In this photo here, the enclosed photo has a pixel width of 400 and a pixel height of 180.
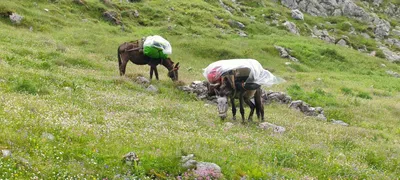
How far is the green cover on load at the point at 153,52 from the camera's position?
72.1ft

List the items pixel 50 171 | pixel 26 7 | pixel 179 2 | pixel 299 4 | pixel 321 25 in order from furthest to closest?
pixel 299 4, pixel 321 25, pixel 179 2, pixel 26 7, pixel 50 171

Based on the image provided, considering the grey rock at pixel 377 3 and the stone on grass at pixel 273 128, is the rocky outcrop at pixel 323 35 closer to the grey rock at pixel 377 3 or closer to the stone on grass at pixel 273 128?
the grey rock at pixel 377 3

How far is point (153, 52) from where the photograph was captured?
22250 millimetres

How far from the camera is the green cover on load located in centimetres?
2197

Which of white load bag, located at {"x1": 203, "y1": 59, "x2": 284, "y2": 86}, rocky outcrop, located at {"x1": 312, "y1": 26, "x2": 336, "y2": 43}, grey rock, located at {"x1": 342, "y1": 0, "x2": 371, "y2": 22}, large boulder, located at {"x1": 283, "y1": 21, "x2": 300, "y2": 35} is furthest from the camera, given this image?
grey rock, located at {"x1": 342, "y1": 0, "x2": 371, "y2": 22}

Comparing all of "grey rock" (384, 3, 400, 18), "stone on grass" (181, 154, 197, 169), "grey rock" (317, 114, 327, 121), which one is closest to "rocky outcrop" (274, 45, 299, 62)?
"grey rock" (317, 114, 327, 121)

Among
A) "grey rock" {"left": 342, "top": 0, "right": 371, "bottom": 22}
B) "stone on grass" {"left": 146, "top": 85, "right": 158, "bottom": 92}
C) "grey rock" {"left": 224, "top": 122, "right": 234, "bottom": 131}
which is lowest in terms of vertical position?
"grey rock" {"left": 342, "top": 0, "right": 371, "bottom": 22}

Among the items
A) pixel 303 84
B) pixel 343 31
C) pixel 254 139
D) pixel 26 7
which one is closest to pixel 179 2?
pixel 26 7

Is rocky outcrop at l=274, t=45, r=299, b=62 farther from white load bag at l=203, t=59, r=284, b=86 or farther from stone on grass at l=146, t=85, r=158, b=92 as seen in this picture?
white load bag at l=203, t=59, r=284, b=86

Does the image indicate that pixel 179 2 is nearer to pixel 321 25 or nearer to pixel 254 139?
pixel 321 25

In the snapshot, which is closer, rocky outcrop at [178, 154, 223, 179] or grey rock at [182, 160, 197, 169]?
rocky outcrop at [178, 154, 223, 179]

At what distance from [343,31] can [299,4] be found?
51.5 ft

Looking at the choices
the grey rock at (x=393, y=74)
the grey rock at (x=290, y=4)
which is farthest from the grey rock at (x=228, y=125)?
the grey rock at (x=290, y=4)

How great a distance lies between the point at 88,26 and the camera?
132ft
